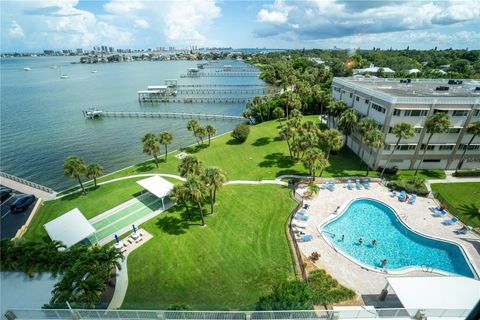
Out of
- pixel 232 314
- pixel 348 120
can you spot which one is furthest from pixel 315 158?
pixel 232 314

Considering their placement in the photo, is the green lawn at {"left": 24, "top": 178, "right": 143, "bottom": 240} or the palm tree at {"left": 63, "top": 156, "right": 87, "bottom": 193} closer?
the green lawn at {"left": 24, "top": 178, "right": 143, "bottom": 240}

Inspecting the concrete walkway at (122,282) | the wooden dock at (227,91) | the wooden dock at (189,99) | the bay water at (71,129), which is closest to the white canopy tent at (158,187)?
the concrete walkway at (122,282)

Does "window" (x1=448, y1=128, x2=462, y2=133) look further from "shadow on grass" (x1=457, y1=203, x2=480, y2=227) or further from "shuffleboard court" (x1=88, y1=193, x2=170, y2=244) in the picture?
"shuffleboard court" (x1=88, y1=193, x2=170, y2=244)

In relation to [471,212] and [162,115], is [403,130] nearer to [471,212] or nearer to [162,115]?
[471,212]

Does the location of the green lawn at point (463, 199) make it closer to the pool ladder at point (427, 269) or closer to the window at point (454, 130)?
the window at point (454, 130)

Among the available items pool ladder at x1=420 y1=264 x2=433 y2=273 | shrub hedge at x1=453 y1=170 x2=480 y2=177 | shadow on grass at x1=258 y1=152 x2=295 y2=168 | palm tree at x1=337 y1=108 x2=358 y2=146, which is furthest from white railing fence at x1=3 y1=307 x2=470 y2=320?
shrub hedge at x1=453 y1=170 x2=480 y2=177
